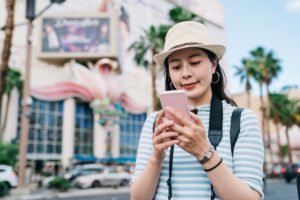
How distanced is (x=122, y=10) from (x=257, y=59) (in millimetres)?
38881

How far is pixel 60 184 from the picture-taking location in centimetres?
2008

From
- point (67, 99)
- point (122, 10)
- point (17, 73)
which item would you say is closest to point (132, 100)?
point (67, 99)

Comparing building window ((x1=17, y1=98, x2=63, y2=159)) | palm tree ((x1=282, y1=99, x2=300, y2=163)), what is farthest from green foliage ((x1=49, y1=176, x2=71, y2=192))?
palm tree ((x1=282, y1=99, x2=300, y2=163))

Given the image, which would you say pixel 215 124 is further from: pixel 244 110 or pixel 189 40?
pixel 189 40

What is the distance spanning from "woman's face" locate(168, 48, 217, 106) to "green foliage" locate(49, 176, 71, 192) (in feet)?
64.3

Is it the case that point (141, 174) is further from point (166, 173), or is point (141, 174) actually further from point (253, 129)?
point (253, 129)

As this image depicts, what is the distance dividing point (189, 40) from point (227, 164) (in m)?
0.60

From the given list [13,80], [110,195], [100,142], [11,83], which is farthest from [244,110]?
[100,142]

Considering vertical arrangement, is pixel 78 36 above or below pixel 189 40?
above

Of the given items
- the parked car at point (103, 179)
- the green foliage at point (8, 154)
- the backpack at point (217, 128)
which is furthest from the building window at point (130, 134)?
the backpack at point (217, 128)

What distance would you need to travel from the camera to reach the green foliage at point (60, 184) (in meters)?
19.8

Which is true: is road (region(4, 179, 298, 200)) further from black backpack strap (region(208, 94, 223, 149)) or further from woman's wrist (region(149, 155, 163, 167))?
woman's wrist (region(149, 155, 163, 167))

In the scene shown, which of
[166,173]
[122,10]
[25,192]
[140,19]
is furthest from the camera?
[140,19]

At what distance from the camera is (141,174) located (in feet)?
4.92
